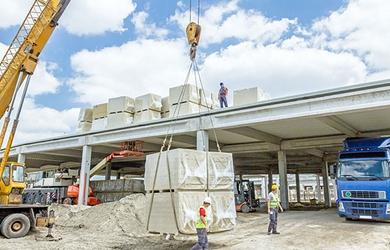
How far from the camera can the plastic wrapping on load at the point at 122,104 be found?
795 inches

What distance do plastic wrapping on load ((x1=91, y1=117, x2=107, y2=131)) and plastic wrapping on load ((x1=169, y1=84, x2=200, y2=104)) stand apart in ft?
18.0

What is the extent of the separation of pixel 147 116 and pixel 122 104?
1976mm

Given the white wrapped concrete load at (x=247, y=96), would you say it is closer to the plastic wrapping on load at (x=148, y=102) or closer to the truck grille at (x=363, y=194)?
the plastic wrapping on load at (x=148, y=102)

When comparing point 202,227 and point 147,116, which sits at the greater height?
point 147,116

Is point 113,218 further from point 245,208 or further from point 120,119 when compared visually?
point 245,208

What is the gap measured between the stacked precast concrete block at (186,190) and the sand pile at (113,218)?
527cm

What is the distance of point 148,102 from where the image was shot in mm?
19609

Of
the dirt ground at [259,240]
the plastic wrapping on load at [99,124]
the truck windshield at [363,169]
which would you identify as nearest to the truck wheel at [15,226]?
the dirt ground at [259,240]

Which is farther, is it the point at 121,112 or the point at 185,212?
the point at 121,112

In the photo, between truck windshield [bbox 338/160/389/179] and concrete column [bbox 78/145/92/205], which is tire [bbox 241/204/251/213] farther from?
concrete column [bbox 78/145/92/205]

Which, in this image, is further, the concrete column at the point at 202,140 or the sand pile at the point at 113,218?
the concrete column at the point at 202,140

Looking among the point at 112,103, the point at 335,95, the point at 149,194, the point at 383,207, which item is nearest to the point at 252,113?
the point at 335,95

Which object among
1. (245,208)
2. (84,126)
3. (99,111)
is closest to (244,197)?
(245,208)

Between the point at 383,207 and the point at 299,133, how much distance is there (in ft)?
27.8
